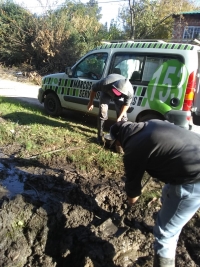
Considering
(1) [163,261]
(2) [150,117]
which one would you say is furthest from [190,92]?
(1) [163,261]

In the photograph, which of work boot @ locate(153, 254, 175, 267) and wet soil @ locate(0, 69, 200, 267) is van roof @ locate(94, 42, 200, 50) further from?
work boot @ locate(153, 254, 175, 267)

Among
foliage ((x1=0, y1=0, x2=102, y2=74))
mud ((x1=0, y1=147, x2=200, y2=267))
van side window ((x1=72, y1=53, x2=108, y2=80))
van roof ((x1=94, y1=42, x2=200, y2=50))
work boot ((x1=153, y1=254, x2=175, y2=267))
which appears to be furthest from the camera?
foliage ((x1=0, y1=0, x2=102, y2=74))

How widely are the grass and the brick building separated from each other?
16.7 meters

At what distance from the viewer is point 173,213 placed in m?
2.27

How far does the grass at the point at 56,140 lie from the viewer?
489cm

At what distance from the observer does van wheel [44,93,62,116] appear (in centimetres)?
763

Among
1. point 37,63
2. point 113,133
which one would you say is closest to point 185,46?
point 113,133

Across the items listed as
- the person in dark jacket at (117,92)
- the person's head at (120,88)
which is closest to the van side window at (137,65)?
the person in dark jacket at (117,92)

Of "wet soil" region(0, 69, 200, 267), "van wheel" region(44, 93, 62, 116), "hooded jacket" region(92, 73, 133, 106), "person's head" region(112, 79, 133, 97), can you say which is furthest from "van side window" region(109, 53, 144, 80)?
"wet soil" region(0, 69, 200, 267)

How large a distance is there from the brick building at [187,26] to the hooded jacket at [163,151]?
67.1 feet

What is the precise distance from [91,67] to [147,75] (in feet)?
5.43

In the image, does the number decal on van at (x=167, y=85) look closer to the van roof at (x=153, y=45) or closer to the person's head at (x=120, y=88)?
the van roof at (x=153, y=45)

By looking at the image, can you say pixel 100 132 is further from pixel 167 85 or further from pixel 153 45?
pixel 153 45

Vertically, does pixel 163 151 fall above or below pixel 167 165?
above
